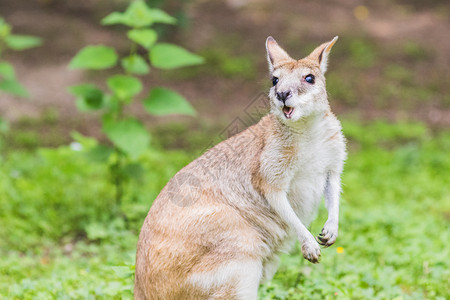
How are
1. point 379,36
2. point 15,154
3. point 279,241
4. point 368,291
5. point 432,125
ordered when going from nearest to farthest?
1. point 279,241
2. point 368,291
3. point 15,154
4. point 432,125
5. point 379,36

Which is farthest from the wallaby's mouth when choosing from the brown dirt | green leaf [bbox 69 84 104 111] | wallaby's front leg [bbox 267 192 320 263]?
the brown dirt

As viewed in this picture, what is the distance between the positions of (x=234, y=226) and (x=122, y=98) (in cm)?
249

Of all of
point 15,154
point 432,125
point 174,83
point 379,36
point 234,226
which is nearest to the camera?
point 234,226

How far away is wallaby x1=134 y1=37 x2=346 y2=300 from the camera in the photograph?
3.12 metres

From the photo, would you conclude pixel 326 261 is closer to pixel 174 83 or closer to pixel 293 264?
pixel 293 264

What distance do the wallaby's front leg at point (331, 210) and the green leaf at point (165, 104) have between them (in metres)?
1.98

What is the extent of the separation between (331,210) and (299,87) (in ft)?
2.77

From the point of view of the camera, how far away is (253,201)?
3.41 meters

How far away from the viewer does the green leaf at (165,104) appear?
5180mm

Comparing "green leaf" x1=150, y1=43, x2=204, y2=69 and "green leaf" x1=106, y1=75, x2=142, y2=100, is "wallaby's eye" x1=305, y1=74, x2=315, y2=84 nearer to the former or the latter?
"green leaf" x1=150, y1=43, x2=204, y2=69

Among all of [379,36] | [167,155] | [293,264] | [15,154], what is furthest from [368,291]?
[379,36]

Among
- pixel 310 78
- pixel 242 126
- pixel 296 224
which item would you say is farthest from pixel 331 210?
pixel 242 126

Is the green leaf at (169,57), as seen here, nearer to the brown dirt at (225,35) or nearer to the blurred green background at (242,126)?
the blurred green background at (242,126)

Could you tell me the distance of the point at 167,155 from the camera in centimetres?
780
